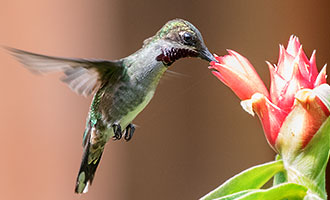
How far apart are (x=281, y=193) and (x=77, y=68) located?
44cm

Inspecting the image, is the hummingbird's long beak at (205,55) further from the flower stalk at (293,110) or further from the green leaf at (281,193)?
the green leaf at (281,193)

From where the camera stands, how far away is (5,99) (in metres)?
2.11

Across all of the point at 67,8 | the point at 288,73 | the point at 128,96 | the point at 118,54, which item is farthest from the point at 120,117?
the point at 67,8

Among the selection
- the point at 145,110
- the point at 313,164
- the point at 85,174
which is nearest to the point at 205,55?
the point at 313,164

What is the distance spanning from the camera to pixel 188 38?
0.96 meters

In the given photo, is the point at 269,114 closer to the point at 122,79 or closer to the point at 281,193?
the point at 281,193

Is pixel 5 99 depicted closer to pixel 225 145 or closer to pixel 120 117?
pixel 225 145

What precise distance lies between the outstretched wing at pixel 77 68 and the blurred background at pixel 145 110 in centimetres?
89

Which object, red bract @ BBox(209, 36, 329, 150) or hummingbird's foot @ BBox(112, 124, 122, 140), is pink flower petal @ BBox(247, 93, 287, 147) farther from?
hummingbird's foot @ BBox(112, 124, 122, 140)

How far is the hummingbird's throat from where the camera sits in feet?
3.16

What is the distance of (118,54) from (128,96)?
94 centimetres

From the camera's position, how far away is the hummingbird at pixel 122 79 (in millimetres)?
970

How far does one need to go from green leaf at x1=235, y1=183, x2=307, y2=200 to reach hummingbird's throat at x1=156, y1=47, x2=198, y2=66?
0.29 meters

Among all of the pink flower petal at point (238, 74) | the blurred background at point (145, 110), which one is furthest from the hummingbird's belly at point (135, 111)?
the blurred background at point (145, 110)
